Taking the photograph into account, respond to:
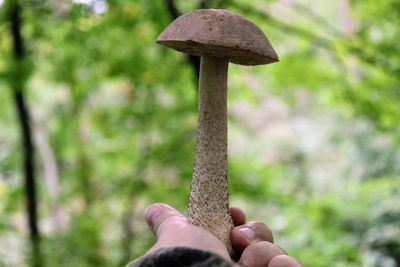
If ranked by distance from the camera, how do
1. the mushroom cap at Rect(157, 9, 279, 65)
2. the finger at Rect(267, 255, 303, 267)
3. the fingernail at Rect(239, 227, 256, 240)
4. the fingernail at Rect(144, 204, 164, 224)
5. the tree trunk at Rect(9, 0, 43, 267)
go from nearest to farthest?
the mushroom cap at Rect(157, 9, 279, 65) → the finger at Rect(267, 255, 303, 267) → the fingernail at Rect(239, 227, 256, 240) → the fingernail at Rect(144, 204, 164, 224) → the tree trunk at Rect(9, 0, 43, 267)

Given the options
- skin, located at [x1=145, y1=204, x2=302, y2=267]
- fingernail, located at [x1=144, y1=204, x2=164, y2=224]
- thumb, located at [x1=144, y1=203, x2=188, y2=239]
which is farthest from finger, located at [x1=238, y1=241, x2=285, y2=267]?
fingernail, located at [x1=144, y1=204, x2=164, y2=224]

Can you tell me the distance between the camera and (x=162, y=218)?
1389mm

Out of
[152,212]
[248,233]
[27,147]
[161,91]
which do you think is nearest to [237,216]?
[248,233]

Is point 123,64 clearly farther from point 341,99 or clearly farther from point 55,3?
point 341,99

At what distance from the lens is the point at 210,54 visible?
126 centimetres

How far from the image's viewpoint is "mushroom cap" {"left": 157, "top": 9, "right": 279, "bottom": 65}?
1109 mm

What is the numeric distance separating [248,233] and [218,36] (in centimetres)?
56

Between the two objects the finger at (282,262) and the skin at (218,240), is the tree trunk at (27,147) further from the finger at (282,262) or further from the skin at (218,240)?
the finger at (282,262)

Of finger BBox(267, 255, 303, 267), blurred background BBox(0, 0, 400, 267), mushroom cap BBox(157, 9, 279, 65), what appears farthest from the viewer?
blurred background BBox(0, 0, 400, 267)

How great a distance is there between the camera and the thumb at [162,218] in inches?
51.4

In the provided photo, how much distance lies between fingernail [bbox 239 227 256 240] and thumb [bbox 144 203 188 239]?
0.16 meters

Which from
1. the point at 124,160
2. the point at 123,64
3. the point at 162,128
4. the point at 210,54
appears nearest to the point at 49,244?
the point at 124,160

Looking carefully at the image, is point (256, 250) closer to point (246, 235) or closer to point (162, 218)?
point (246, 235)

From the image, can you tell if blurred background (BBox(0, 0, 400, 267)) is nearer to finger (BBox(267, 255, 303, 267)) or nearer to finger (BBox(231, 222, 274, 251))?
finger (BBox(231, 222, 274, 251))
